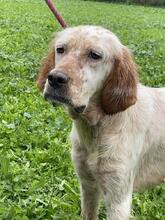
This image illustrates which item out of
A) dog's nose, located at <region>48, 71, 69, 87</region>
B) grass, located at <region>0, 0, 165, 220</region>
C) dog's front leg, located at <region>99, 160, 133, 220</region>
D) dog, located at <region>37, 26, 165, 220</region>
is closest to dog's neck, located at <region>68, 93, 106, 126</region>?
dog, located at <region>37, 26, 165, 220</region>

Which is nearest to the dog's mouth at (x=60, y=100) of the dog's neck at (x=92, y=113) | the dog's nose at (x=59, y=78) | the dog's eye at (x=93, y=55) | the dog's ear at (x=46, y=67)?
the dog's nose at (x=59, y=78)

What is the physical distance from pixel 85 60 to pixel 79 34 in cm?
24

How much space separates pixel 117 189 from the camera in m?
4.14

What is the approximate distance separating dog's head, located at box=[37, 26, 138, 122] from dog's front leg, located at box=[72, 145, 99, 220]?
0.47 metres

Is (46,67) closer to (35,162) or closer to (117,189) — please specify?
(117,189)

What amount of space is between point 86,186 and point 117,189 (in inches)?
19.1

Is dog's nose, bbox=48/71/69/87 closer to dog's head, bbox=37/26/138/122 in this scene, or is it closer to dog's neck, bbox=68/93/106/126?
dog's head, bbox=37/26/138/122

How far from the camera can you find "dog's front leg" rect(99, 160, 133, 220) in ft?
13.5

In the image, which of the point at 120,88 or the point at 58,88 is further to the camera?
the point at 120,88

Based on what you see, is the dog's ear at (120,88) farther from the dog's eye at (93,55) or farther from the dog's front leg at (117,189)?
the dog's front leg at (117,189)

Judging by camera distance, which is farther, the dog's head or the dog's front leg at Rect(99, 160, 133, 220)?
the dog's front leg at Rect(99, 160, 133, 220)

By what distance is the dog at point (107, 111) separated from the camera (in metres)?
3.94

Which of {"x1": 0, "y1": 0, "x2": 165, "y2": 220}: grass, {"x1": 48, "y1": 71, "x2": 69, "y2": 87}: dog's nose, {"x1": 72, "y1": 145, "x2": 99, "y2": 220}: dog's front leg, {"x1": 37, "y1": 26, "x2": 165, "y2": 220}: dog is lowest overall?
{"x1": 0, "y1": 0, "x2": 165, "y2": 220}: grass

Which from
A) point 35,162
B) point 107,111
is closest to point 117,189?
point 107,111
